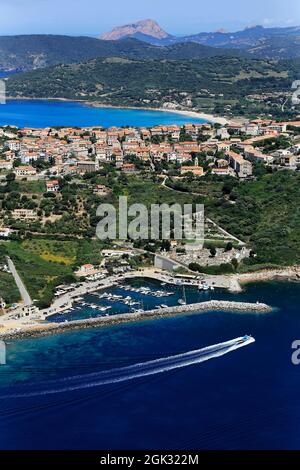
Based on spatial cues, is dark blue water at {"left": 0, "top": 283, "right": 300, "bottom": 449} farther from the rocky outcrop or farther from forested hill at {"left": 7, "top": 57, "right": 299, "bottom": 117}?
the rocky outcrop

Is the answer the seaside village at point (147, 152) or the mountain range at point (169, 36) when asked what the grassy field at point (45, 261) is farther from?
the mountain range at point (169, 36)

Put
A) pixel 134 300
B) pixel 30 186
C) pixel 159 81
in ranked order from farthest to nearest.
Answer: pixel 159 81, pixel 30 186, pixel 134 300

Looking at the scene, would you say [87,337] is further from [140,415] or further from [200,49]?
[200,49]

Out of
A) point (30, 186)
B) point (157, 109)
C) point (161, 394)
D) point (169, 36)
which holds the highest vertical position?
point (169, 36)

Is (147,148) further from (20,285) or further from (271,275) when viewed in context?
(20,285)

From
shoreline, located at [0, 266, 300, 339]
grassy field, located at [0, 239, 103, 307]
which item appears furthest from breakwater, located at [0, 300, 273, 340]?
grassy field, located at [0, 239, 103, 307]

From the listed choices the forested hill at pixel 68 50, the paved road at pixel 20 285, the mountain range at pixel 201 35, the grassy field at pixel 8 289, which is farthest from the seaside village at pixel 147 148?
the mountain range at pixel 201 35

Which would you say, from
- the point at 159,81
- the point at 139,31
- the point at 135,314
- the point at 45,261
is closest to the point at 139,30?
the point at 139,31

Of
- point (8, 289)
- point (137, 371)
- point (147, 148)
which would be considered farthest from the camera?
point (147, 148)
